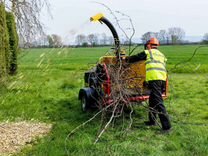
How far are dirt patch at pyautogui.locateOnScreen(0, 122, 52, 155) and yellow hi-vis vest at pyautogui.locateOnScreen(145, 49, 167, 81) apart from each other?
245 centimetres

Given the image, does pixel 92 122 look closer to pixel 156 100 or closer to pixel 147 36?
pixel 156 100

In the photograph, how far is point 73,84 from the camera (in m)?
14.6

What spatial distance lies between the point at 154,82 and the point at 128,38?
1188 millimetres

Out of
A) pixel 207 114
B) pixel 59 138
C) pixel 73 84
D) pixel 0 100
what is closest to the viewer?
pixel 59 138

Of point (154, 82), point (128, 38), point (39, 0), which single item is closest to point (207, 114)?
point (154, 82)

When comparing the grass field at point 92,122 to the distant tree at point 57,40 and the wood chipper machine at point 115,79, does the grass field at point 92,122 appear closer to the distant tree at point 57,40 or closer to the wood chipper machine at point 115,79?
the distant tree at point 57,40

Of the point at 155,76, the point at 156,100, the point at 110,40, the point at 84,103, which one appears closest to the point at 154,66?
the point at 155,76

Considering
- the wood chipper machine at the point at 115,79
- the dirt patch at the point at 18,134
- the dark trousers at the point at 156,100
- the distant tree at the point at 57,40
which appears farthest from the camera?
the wood chipper machine at the point at 115,79

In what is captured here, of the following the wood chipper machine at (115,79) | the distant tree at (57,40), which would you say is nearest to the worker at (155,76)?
the wood chipper machine at (115,79)

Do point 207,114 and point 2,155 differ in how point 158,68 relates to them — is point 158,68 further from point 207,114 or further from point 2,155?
point 2,155

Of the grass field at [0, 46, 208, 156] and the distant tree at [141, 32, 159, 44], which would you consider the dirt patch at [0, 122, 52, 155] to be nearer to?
the grass field at [0, 46, 208, 156]

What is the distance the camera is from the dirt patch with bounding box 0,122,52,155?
679 cm

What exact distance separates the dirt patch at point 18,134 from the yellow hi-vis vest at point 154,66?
245 cm

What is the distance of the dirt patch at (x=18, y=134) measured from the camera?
22.3 ft
